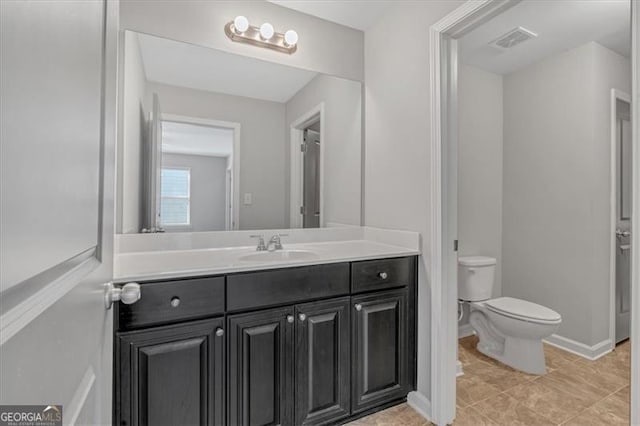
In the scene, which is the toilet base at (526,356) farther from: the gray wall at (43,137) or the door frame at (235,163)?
the gray wall at (43,137)

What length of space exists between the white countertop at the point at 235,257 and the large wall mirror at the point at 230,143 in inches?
6.0

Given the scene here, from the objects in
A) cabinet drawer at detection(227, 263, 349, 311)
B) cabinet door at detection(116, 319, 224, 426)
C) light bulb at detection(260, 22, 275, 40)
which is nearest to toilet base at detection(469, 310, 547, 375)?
cabinet drawer at detection(227, 263, 349, 311)

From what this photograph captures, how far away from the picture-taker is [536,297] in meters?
2.67

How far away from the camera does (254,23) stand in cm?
191

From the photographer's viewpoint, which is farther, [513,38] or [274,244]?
[513,38]

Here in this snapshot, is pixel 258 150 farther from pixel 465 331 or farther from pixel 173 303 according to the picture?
pixel 465 331

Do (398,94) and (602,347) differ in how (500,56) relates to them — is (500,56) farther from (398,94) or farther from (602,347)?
(602,347)

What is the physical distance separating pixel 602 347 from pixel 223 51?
3455mm

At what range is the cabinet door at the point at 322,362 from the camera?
1422 mm

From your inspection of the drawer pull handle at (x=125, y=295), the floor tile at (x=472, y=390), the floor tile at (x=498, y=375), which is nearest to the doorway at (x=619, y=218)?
the floor tile at (x=498, y=375)

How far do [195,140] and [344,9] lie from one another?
1.29 m

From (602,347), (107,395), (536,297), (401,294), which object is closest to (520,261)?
(536,297)

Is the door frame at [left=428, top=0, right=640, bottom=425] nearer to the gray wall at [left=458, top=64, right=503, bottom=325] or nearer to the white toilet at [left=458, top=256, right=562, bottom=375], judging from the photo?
the white toilet at [left=458, top=256, right=562, bottom=375]

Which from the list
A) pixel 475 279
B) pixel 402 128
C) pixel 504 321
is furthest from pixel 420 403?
pixel 402 128
